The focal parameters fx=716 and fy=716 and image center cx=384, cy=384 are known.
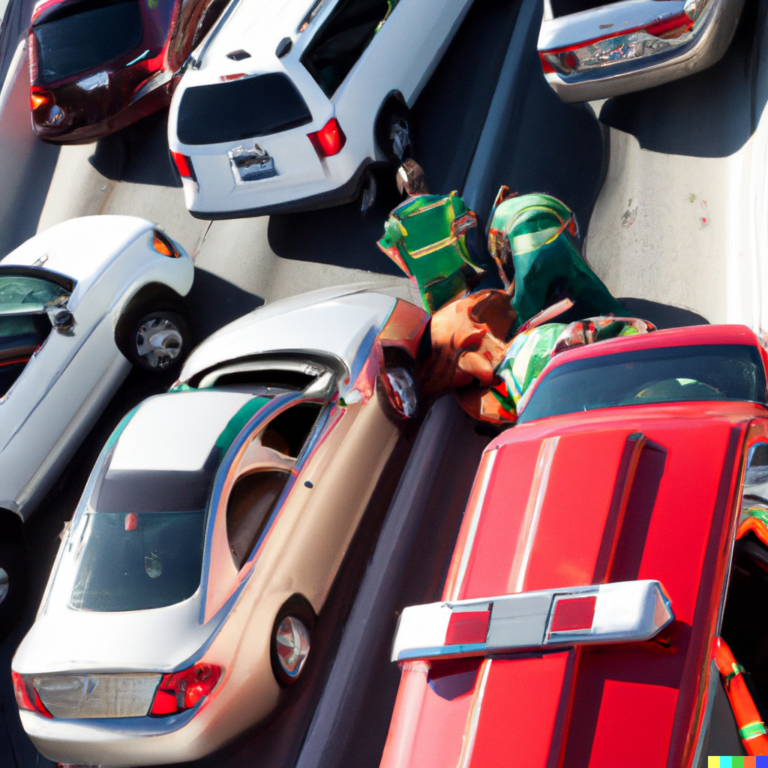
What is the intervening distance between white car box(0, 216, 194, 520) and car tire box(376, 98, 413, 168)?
2.13 m

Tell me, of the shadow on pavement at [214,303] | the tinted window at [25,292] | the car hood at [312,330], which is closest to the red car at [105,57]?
the shadow on pavement at [214,303]

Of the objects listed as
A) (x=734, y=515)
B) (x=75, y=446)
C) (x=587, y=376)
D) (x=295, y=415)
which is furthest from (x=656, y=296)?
(x=75, y=446)

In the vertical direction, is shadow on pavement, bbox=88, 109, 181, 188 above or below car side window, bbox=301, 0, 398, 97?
below

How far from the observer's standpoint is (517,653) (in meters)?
2.42

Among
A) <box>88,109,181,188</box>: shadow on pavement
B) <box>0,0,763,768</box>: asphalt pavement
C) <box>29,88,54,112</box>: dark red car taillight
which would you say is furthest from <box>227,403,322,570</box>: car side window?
<box>29,88,54,112</box>: dark red car taillight

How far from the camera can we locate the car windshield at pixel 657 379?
316 cm

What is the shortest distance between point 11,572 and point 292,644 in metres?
2.68

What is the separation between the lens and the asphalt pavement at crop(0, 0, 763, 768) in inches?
181

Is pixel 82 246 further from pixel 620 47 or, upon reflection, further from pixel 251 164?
pixel 620 47

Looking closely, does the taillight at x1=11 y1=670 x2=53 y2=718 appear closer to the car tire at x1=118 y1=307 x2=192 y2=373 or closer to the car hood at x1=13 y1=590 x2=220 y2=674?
the car hood at x1=13 y1=590 x2=220 y2=674

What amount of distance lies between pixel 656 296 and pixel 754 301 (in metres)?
0.95

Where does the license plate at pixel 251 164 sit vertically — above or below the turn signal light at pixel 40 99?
below

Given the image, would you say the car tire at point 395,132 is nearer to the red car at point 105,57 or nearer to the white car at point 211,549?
the white car at point 211,549

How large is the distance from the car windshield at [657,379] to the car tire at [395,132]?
3.63m
